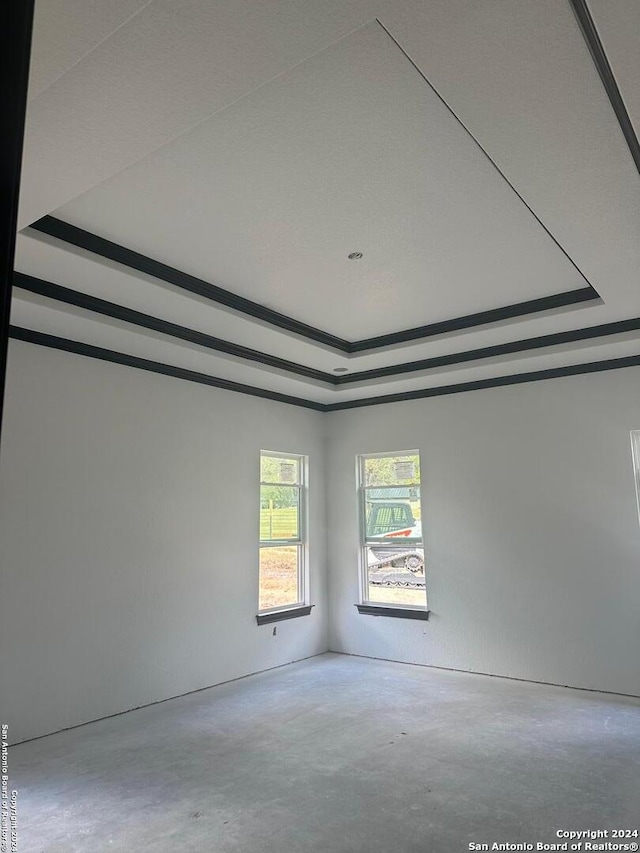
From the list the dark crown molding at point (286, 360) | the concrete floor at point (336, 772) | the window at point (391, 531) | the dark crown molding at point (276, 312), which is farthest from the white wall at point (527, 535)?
the dark crown molding at point (276, 312)

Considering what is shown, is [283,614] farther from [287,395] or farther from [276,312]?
[276,312]

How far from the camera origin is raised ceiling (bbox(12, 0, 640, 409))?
5.82 ft

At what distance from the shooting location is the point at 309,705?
446cm

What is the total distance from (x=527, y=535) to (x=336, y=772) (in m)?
2.93

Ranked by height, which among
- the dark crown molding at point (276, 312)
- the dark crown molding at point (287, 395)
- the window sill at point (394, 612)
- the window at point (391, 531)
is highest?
the dark crown molding at point (276, 312)

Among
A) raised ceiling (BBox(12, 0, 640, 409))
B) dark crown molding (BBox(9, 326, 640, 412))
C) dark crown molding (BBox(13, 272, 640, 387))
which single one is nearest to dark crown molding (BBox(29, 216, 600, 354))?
raised ceiling (BBox(12, 0, 640, 409))

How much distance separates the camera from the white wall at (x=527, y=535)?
4848 millimetres

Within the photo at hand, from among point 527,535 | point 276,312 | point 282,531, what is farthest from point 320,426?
point 527,535

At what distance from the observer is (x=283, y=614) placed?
581 centimetres

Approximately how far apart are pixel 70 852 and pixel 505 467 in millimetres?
4455

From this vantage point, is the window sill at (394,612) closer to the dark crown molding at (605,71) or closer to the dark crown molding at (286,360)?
the dark crown molding at (286,360)

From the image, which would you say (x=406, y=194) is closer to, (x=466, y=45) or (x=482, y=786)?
(x=466, y=45)

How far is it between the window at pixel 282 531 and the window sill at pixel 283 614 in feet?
0.21

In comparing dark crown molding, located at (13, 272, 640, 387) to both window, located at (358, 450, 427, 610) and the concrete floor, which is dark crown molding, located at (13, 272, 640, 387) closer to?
window, located at (358, 450, 427, 610)
